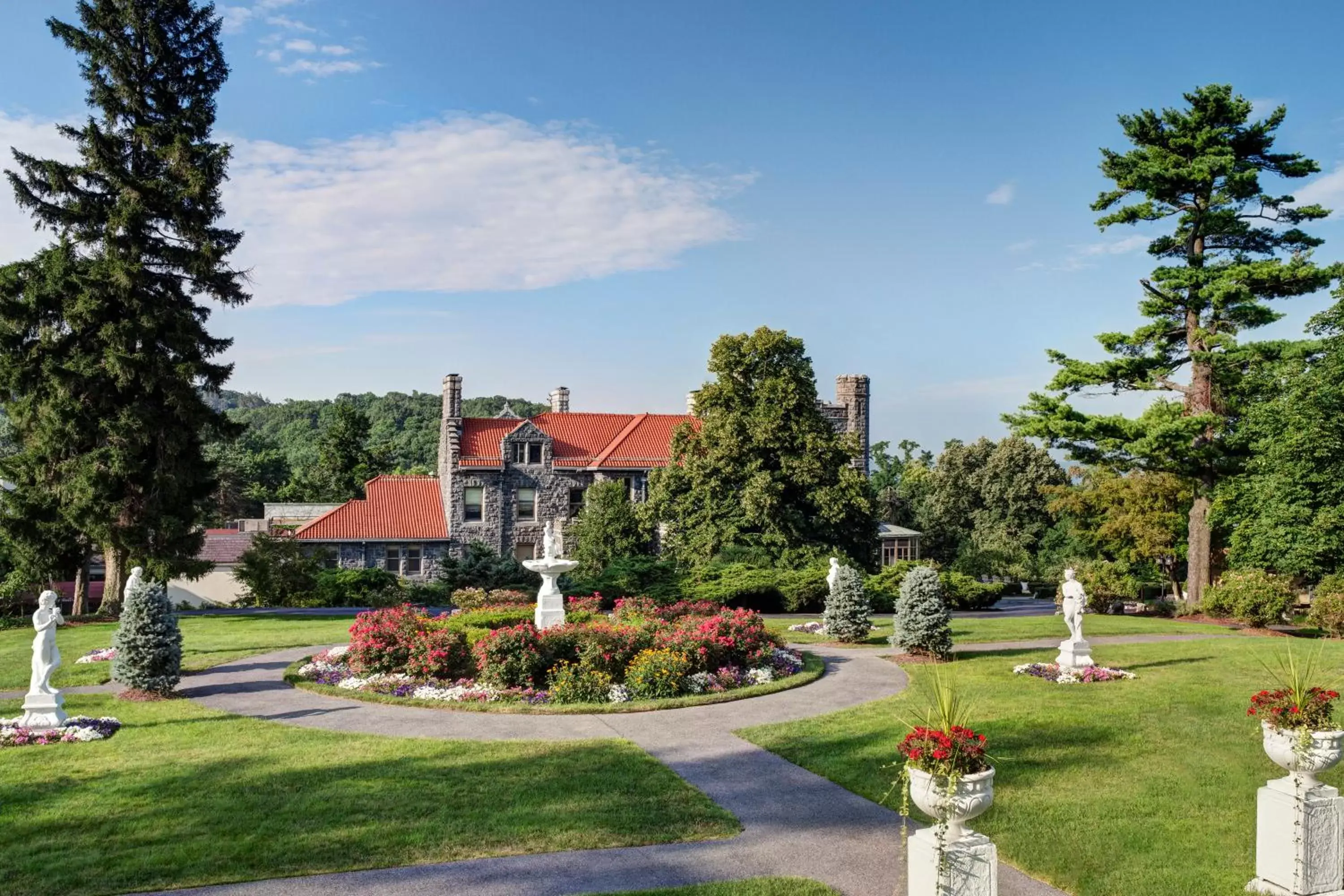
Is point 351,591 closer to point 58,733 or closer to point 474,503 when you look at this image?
point 474,503

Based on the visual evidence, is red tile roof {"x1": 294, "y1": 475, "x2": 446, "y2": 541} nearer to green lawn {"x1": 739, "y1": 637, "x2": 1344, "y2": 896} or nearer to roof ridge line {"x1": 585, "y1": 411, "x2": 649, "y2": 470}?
roof ridge line {"x1": 585, "y1": 411, "x2": 649, "y2": 470}

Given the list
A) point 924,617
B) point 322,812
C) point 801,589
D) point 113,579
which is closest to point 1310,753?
point 322,812

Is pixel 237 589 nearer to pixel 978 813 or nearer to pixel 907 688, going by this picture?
pixel 907 688

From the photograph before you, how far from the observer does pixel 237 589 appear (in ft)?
148

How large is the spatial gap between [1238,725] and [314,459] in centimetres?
8558

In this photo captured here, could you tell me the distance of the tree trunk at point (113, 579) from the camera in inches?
1125

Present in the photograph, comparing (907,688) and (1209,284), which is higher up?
(1209,284)

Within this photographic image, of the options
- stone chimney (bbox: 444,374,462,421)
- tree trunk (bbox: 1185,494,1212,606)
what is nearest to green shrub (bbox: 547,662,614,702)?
tree trunk (bbox: 1185,494,1212,606)

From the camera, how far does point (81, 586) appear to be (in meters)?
29.7

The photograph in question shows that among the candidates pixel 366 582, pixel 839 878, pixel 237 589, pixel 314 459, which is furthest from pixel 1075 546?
pixel 314 459

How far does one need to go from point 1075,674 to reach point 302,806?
1250cm

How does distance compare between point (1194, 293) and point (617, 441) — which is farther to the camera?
point (617, 441)

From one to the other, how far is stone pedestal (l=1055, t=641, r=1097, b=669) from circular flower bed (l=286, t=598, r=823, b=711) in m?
4.33

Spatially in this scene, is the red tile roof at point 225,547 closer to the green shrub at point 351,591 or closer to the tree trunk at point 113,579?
the green shrub at point 351,591
